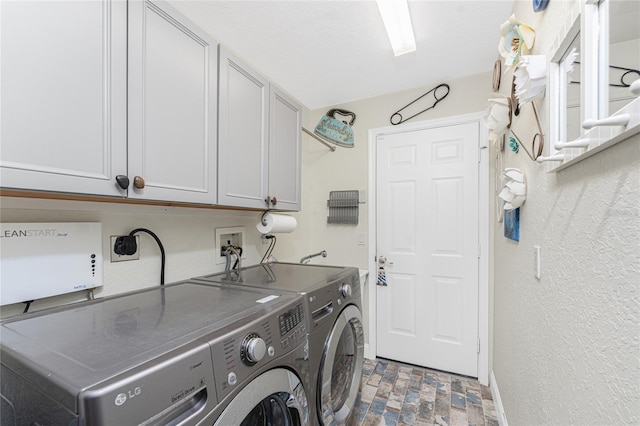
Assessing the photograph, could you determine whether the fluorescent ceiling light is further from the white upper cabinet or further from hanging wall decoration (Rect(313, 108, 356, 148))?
hanging wall decoration (Rect(313, 108, 356, 148))

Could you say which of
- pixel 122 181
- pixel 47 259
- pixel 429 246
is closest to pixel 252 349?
pixel 122 181

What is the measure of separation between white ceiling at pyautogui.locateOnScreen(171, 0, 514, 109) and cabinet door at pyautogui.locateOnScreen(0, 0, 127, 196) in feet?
3.00

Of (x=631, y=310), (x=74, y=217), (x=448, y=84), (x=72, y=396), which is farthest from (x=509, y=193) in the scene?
(x=74, y=217)

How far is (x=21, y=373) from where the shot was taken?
1.96 ft

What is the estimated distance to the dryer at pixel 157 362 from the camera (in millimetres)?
528

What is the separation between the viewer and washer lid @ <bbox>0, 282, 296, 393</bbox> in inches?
22.6

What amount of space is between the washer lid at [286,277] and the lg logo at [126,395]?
73cm

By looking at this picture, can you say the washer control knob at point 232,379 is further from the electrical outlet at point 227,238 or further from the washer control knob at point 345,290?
the electrical outlet at point 227,238

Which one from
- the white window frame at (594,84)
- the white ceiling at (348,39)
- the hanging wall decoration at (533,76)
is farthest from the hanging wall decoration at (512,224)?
the white ceiling at (348,39)

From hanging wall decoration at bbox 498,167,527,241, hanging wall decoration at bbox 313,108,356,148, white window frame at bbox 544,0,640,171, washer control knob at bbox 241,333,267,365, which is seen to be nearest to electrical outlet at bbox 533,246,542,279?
hanging wall decoration at bbox 498,167,527,241

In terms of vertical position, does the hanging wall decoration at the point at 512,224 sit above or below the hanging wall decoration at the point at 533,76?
below

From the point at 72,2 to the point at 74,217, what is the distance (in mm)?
759

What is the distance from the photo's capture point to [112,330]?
2.57ft

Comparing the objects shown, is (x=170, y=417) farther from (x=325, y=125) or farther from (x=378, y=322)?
(x=325, y=125)
